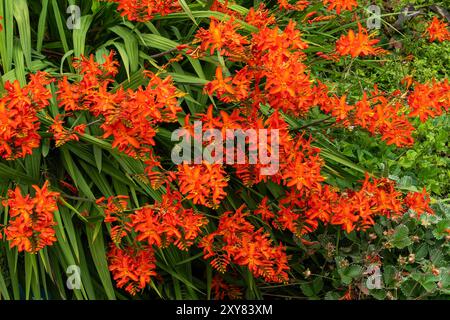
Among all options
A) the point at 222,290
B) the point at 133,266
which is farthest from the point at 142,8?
the point at 222,290

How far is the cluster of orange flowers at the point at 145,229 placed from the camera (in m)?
2.31

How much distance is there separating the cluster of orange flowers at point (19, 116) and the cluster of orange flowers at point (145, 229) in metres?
0.35

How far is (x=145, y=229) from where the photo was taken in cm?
230

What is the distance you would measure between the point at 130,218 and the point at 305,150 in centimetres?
78

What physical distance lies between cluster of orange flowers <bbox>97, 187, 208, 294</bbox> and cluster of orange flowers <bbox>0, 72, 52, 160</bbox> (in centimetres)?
35

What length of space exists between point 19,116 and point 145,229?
0.58 metres

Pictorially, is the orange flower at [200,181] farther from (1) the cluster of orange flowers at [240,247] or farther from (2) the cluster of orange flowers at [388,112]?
(2) the cluster of orange flowers at [388,112]

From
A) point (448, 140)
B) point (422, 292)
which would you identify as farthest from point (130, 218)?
point (448, 140)

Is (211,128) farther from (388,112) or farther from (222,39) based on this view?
(388,112)

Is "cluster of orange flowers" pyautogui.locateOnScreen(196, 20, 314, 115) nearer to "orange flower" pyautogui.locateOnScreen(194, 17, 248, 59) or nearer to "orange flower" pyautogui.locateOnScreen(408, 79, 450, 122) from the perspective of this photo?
"orange flower" pyautogui.locateOnScreen(194, 17, 248, 59)

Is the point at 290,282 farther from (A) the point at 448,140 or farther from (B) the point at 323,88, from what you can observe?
(A) the point at 448,140

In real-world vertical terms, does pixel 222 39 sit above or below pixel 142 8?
below

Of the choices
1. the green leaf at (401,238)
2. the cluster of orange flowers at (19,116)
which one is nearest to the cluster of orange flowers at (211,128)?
the cluster of orange flowers at (19,116)

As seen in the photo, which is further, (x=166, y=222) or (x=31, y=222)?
(x=166, y=222)
